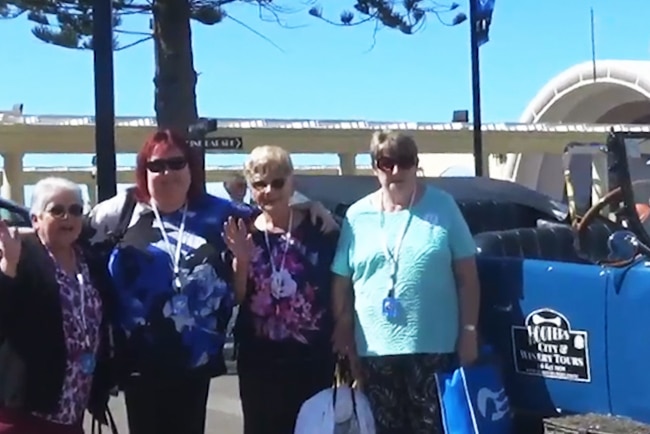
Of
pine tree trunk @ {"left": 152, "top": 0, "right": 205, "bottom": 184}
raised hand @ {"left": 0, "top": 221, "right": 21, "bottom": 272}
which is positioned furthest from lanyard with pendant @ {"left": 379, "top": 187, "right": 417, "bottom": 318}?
pine tree trunk @ {"left": 152, "top": 0, "right": 205, "bottom": 184}

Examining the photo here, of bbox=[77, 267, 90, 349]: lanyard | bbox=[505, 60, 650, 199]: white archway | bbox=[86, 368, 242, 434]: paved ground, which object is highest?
bbox=[505, 60, 650, 199]: white archway

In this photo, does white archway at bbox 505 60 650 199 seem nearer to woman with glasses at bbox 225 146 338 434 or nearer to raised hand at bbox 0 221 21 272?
woman with glasses at bbox 225 146 338 434

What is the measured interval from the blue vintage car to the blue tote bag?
0.20 meters

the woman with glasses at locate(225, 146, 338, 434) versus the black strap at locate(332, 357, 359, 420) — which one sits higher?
the woman with glasses at locate(225, 146, 338, 434)

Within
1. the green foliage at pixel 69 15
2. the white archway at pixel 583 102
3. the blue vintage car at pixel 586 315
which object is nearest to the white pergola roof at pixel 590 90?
the white archway at pixel 583 102

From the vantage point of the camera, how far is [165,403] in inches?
200

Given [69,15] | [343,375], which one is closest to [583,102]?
[69,15]

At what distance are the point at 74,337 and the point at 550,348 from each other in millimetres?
1876

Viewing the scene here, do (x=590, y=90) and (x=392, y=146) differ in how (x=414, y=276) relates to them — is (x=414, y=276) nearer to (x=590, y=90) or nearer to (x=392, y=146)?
(x=392, y=146)

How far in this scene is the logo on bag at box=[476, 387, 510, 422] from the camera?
4.90 meters

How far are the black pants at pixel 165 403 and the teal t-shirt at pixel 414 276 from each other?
72cm

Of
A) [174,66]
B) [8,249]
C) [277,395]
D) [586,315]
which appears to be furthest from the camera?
[174,66]

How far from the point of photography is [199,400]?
5172 mm

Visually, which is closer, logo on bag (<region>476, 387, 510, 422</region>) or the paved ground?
logo on bag (<region>476, 387, 510, 422</region>)
